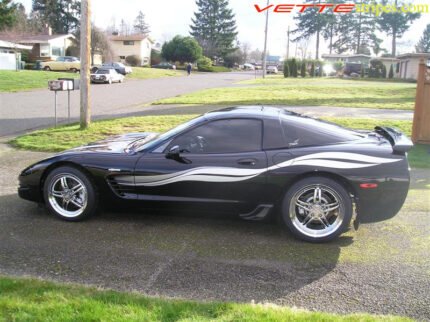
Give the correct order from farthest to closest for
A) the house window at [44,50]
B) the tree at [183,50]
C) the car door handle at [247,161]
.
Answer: the tree at [183,50], the house window at [44,50], the car door handle at [247,161]

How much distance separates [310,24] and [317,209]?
93797 mm

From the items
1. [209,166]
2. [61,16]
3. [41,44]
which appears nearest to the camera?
[209,166]

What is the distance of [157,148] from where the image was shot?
16.4 ft

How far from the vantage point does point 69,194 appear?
509 cm

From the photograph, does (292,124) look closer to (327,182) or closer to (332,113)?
(327,182)

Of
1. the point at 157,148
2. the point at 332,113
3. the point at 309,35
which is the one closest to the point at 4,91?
the point at 332,113

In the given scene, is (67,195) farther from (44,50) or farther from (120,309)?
(44,50)

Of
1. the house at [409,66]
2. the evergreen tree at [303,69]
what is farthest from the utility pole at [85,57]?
Answer: the evergreen tree at [303,69]

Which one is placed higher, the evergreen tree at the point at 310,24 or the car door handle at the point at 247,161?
the evergreen tree at the point at 310,24

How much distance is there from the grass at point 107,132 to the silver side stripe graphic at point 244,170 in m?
4.48

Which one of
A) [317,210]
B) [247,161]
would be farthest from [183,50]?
[317,210]

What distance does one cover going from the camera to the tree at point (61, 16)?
76375 mm

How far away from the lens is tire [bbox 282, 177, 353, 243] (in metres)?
4.58

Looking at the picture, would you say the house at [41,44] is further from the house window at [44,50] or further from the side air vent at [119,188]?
the side air vent at [119,188]
